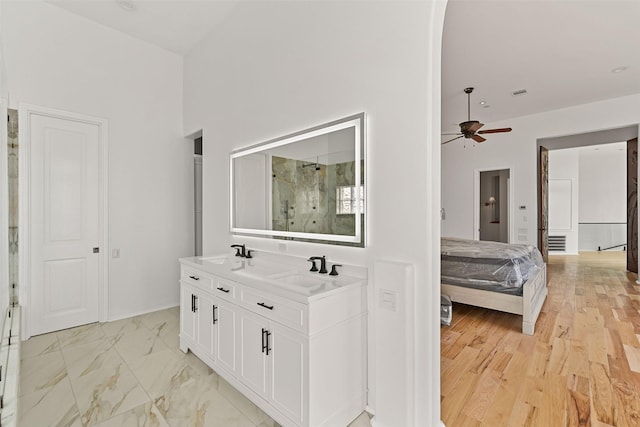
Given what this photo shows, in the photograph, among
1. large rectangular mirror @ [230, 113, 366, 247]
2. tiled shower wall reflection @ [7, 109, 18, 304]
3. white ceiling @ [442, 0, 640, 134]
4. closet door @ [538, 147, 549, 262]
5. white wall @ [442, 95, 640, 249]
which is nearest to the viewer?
large rectangular mirror @ [230, 113, 366, 247]

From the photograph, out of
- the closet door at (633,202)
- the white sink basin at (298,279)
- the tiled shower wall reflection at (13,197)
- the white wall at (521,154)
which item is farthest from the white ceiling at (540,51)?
the tiled shower wall reflection at (13,197)

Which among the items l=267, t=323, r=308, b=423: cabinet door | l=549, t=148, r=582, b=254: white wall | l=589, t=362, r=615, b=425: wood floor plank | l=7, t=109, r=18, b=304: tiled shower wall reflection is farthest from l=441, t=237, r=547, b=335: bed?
l=549, t=148, r=582, b=254: white wall

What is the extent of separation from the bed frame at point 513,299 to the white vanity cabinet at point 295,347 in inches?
84.0

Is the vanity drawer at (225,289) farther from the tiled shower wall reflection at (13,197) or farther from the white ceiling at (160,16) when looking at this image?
the white ceiling at (160,16)

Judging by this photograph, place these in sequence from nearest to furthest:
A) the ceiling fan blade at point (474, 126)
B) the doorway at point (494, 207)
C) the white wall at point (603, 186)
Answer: the ceiling fan blade at point (474, 126) < the doorway at point (494, 207) < the white wall at point (603, 186)

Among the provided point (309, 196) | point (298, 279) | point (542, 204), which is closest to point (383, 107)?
point (309, 196)

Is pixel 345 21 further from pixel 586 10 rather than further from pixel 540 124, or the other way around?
pixel 540 124

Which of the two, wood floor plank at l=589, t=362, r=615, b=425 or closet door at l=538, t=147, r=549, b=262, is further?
closet door at l=538, t=147, r=549, b=262

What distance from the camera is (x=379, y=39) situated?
1878 millimetres

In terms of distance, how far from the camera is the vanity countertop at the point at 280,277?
1.73 metres

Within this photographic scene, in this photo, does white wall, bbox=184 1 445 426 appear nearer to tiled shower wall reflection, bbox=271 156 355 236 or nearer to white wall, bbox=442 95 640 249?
tiled shower wall reflection, bbox=271 156 355 236

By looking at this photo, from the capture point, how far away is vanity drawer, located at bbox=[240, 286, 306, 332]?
1.67m

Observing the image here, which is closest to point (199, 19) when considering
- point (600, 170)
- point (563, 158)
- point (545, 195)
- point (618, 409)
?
point (618, 409)

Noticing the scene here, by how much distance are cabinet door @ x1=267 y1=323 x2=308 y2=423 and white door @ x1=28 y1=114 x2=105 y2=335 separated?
9.63ft
